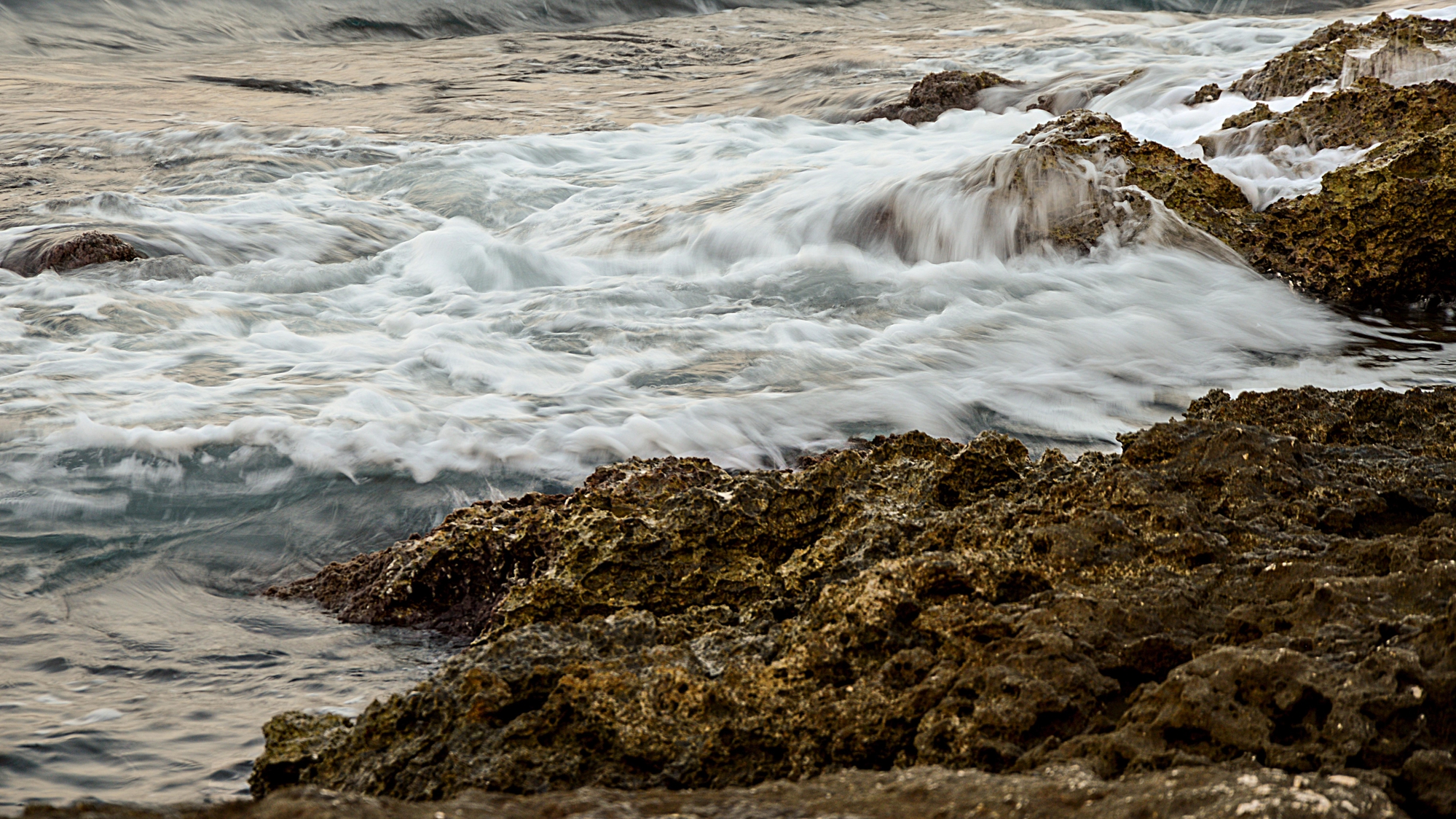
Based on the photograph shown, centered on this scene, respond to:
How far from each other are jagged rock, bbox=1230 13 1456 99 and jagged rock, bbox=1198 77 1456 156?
0.85 metres

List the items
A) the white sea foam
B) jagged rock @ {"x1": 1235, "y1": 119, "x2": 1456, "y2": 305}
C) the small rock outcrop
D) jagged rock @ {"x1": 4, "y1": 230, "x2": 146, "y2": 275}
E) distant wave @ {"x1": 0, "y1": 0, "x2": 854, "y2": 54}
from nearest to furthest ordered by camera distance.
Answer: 1. the white sea foam
2. jagged rock @ {"x1": 1235, "y1": 119, "x2": 1456, "y2": 305}
3. jagged rock @ {"x1": 4, "y1": 230, "x2": 146, "y2": 275}
4. the small rock outcrop
5. distant wave @ {"x1": 0, "y1": 0, "x2": 854, "y2": 54}

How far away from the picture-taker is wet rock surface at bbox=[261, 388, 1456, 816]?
53.4 inches

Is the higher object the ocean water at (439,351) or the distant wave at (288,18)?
the distant wave at (288,18)

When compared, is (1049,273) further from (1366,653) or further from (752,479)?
(1366,653)

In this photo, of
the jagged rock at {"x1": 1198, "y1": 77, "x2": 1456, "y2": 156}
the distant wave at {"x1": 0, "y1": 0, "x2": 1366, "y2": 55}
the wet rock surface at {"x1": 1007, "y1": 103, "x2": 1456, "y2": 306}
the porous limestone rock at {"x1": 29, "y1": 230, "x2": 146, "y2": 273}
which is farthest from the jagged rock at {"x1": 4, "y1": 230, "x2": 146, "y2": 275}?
the distant wave at {"x1": 0, "y1": 0, "x2": 1366, "y2": 55}

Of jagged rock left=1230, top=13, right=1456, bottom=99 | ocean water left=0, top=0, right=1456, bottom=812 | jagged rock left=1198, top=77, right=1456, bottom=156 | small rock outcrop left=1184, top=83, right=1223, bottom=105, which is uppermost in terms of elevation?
jagged rock left=1230, top=13, right=1456, bottom=99

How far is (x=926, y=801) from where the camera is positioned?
1.21m

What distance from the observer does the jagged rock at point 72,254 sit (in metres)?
A: 6.34

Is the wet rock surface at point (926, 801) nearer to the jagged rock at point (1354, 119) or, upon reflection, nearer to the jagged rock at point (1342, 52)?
the jagged rock at point (1354, 119)

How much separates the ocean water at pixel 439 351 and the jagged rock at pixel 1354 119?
163 mm

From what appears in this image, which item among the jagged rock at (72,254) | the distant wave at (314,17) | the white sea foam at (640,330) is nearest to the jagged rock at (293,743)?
the white sea foam at (640,330)

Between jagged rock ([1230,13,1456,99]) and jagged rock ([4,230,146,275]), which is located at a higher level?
jagged rock ([1230,13,1456,99])

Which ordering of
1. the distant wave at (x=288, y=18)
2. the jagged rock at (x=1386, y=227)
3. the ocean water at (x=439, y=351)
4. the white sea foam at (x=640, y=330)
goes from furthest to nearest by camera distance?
the distant wave at (x=288, y=18), the jagged rock at (x=1386, y=227), the white sea foam at (x=640, y=330), the ocean water at (x=439, y=351)

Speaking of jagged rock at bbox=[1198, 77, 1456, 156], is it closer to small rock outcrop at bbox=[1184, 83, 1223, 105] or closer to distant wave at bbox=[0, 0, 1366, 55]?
small rock outcrop at bbox=[1184, 83, 1223, 105]
